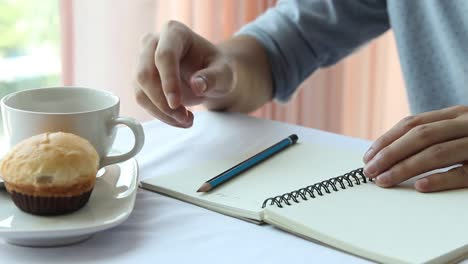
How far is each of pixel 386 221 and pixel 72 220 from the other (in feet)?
0.89

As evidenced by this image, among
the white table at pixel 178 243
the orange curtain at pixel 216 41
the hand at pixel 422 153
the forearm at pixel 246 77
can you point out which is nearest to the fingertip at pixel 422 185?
the hand at pixel 422 153

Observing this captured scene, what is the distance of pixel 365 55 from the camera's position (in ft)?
7.37

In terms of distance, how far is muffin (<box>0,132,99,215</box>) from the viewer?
25.1 inches

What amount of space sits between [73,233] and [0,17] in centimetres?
109

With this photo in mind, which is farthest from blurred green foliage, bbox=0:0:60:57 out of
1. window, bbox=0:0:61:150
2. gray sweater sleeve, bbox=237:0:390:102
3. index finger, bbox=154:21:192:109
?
index finger, bbox=154:21:192:109

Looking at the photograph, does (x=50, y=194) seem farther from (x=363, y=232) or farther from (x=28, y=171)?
(x=363, y=232)

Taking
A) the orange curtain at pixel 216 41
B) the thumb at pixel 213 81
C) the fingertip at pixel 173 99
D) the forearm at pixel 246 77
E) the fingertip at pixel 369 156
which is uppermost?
the fingertip at pixel 369 156

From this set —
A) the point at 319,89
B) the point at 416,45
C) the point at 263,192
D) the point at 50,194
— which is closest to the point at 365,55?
the point at 319,89

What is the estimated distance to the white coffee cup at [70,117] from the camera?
0.72 metres

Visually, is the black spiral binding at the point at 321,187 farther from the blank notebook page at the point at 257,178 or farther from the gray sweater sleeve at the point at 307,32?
the gray sweater sleeve at the point at 307,32

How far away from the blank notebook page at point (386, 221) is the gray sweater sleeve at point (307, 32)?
1.71 feet

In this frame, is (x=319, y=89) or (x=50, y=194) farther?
(x=319, y=89)

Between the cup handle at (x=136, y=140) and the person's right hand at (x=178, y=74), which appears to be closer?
the cup handle at (x=136, y=140)

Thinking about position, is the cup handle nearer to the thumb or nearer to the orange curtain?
the thumb
